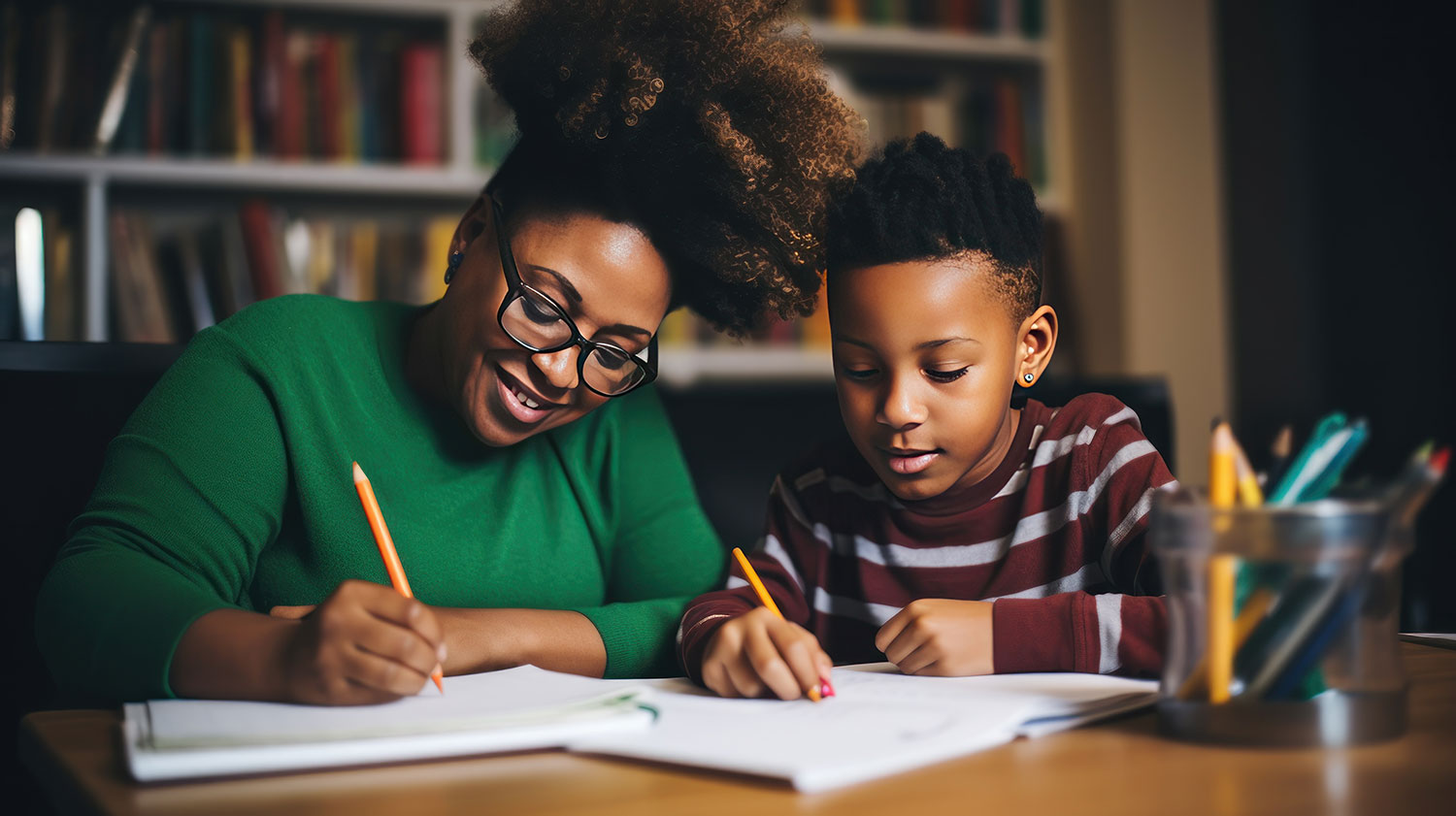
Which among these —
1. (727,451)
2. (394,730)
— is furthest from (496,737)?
(727,451)

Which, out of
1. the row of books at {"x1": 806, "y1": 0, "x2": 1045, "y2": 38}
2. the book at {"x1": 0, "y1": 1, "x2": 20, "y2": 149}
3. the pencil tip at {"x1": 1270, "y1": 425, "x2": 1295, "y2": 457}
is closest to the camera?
the pencil tip at {"x1": 1270, "y1": 425, "x2": 1295, "y2": 457}

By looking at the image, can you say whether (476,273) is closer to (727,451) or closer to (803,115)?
(803,115)

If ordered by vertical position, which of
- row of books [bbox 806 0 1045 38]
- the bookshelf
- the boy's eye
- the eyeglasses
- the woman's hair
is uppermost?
row of books [bbox 806 0 1045 38]

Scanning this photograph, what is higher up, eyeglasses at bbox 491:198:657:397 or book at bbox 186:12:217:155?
book at bbox 186:12:217:155

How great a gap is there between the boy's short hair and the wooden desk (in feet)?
A: 1.56

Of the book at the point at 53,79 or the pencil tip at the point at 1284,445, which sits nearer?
the pencil tip at the point at 1284,445

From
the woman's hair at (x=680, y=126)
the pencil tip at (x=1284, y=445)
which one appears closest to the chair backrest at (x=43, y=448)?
the woman's hair at (x=680, y=126)

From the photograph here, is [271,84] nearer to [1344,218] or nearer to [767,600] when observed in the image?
[767,600]

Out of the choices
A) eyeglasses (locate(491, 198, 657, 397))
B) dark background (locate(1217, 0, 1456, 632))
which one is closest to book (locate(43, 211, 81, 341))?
eyeglasses (locate(491, 198, 657, 397))

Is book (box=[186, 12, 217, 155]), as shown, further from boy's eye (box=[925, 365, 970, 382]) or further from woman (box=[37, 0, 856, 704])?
boy's eye (box=[925, 365, 970, 382])

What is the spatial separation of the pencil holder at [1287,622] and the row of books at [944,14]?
7.65ft

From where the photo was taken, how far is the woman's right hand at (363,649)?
2.26 feet

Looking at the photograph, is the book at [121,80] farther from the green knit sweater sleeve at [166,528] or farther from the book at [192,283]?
the green knit sweater sleeve at [166,528]

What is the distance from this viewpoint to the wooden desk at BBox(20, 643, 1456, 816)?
521mm
